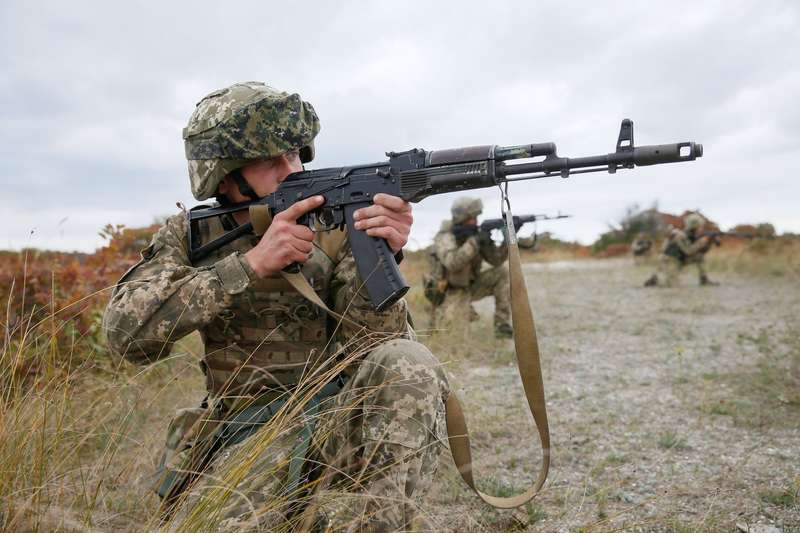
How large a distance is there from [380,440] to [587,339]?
5775 millimetres

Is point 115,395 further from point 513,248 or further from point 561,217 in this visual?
point 561,217

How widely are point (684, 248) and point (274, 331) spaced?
13.9 metres

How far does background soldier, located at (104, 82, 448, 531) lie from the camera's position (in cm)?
204

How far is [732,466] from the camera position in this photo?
311cm

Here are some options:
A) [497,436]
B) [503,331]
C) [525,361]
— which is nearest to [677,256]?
[503,331]

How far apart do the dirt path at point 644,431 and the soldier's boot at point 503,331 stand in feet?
0.74

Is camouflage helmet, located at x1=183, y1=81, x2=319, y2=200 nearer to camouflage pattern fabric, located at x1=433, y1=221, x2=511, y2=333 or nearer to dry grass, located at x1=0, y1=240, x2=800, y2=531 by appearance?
dry grass, located at x1=0, y1=240, x2=800, y2=531

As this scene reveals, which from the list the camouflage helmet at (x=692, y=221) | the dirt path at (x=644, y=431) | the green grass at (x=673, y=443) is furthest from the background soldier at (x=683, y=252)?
the green grass at (x=673, y=443)

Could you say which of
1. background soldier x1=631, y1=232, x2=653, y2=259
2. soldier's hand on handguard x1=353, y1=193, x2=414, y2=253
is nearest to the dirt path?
soldier's hand on handguard x1=353, y1=193, x2=414, y2=253

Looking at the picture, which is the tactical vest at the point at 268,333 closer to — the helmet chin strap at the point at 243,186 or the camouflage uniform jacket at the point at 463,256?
the helmet chin strap at the point at 243,186

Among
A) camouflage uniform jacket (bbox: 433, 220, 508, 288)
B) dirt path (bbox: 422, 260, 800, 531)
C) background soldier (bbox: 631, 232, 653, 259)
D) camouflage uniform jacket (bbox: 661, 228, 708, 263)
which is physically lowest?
background soldier (bbox: 631, 232, 653, 259)

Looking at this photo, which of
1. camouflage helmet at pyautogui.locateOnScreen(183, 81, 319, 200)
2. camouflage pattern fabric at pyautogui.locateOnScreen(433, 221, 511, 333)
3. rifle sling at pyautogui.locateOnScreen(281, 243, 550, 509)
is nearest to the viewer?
rifle sling at pyautogui.locateOnScreen(281, 243, 550, 509)

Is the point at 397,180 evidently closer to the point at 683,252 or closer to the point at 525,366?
the point at 525,366

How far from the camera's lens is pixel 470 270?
847 cm
